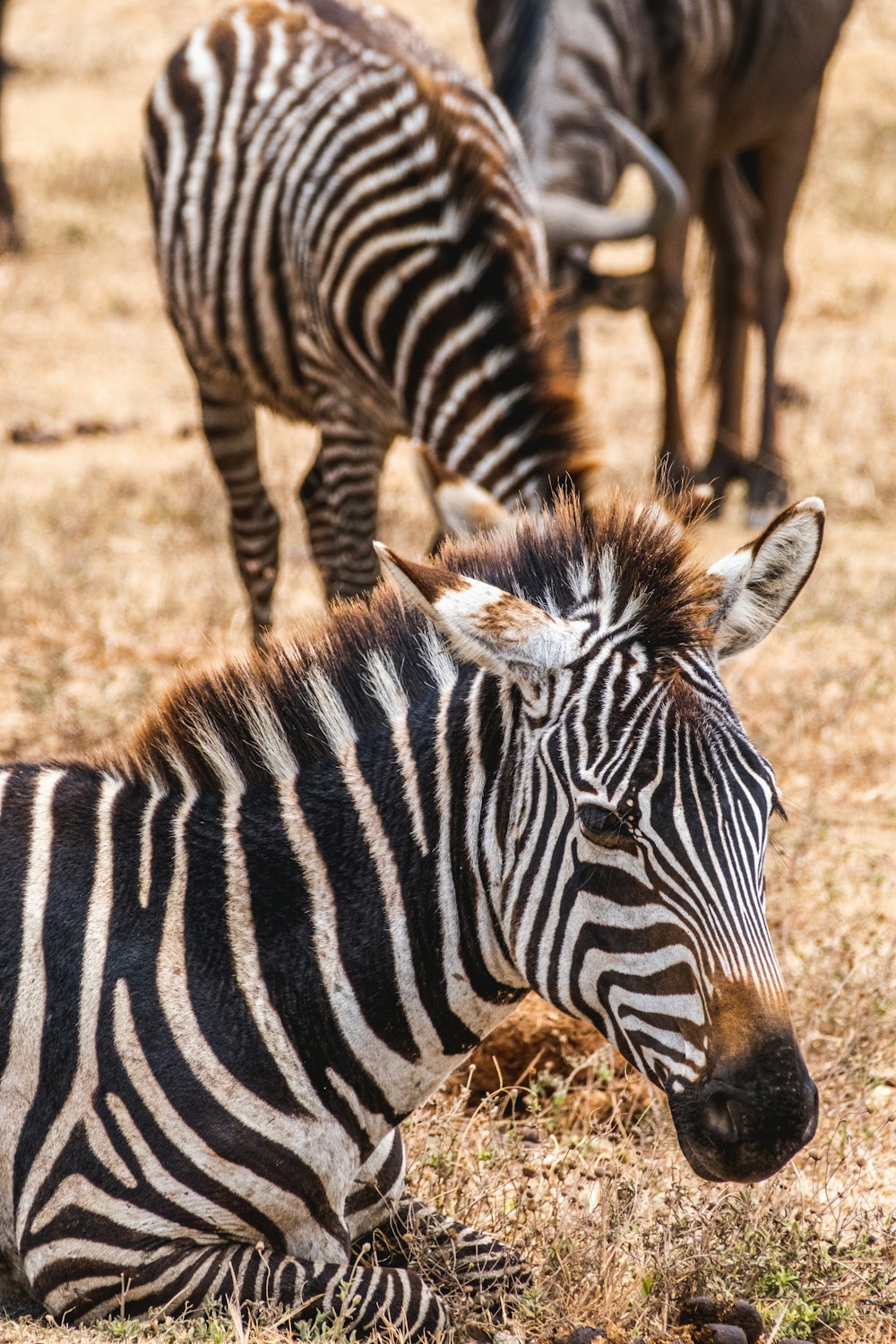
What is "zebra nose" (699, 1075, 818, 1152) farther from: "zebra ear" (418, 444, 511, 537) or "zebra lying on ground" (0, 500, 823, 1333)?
"zebra ear" (418, 444, 511, 537)

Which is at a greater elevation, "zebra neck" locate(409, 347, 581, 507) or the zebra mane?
the zebra mane

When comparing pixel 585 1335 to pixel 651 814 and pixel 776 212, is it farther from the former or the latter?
pixel 776 212

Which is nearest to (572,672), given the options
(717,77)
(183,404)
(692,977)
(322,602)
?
(692,977)

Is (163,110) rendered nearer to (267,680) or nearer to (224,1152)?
(267,680)

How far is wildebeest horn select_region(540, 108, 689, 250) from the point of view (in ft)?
24.3

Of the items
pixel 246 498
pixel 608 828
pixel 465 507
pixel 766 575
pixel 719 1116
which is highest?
pixel 766 575

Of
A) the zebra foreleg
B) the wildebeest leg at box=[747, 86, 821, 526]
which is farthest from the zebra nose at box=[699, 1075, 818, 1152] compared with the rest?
the wildebeest leg at box=[747, 86, 821, 526]

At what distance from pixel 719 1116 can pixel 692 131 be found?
7.52m

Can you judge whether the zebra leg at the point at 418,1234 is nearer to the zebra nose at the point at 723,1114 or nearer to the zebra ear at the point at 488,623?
the zebra nose at the point at 723,1114

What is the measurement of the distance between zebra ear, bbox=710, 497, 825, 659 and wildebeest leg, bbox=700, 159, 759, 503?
698 centimetres

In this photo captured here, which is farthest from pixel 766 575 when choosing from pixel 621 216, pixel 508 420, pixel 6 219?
pixel 6 219

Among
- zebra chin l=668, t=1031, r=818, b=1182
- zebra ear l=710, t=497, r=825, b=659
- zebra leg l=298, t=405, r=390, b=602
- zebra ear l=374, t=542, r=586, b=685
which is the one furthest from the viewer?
zebra leg l=298, t=405, r=390, b=602

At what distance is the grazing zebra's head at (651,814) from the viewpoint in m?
2.59

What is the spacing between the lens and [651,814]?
267 cm
